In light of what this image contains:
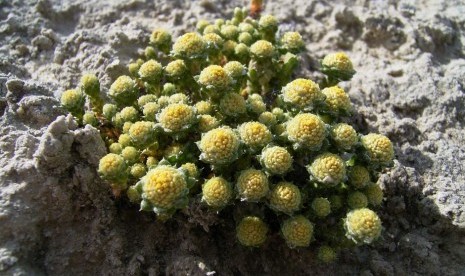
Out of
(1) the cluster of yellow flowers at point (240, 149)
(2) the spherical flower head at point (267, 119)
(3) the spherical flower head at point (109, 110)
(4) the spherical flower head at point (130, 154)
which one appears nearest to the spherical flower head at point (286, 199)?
(1) the cluster of yellow flowers at point (240, 149)

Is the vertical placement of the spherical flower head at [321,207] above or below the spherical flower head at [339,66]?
below

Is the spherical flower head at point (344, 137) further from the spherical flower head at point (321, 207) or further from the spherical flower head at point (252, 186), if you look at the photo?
the spherical flower head at point (252, 186)

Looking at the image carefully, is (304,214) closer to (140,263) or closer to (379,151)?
(379,151)

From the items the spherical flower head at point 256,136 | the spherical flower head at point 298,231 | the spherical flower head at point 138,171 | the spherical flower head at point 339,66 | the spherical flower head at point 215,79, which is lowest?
the spherical flower head at point 298,231

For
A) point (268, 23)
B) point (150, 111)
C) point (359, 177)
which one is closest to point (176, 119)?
point (150, 111)

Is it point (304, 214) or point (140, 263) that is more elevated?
point (304, 214)

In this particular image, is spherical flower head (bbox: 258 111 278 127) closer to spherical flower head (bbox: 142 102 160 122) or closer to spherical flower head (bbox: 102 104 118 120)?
spherical flower head (bbox: 142 102 160 122)

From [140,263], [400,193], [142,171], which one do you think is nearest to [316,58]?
[400,193]

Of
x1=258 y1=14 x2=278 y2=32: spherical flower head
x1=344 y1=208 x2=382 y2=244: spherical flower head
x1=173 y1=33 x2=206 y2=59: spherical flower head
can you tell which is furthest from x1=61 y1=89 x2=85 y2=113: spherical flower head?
x1=344 y1=208 x2=382 y2=244: spherical flower head
